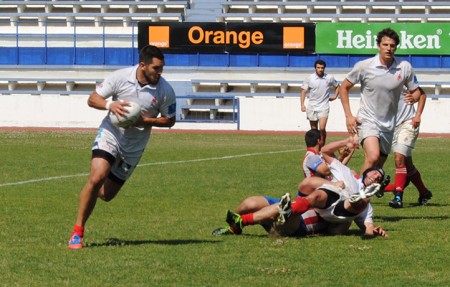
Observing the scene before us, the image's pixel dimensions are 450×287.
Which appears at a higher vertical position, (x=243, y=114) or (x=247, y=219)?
(x=247, y=219)

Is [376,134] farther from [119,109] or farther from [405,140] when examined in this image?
[119,109]

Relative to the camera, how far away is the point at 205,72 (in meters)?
43.4

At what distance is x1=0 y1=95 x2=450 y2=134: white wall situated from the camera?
124 ft

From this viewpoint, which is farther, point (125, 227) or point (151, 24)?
point (151, 24)

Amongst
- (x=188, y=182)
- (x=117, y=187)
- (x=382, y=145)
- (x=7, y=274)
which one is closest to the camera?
(x=7, y=274)

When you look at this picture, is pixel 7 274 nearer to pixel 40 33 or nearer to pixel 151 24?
pixel 151 24

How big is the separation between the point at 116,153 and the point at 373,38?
32.4 m

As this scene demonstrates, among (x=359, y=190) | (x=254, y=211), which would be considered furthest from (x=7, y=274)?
(x=359, y=190)

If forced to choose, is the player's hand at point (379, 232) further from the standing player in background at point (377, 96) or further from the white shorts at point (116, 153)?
the white shorts at point (116, 153)

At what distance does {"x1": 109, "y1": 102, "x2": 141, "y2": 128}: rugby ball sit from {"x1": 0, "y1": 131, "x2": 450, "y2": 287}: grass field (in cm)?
116

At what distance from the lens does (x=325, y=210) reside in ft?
35.7

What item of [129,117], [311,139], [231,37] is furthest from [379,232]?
[231,37]

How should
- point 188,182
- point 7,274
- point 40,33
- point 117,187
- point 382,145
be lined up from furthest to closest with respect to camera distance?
1. point 40,33
2. point 188,182
3. point 382,145
4. point 117,187
5. point 7,274

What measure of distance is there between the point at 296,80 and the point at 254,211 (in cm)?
3154
